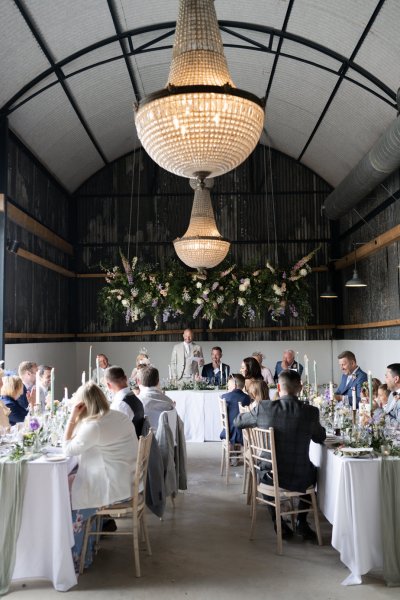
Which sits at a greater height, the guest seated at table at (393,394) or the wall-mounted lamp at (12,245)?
the wall-mounted lamp at (12,245)

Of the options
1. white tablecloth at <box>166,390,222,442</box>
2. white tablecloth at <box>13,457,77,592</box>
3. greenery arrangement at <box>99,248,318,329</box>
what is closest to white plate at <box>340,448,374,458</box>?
white tablecloth at <box>13,457,77,592</box>

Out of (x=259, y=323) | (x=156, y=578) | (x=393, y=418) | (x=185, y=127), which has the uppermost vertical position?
(x=185, y=127)

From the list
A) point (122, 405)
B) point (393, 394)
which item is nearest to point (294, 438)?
point (122, 405)

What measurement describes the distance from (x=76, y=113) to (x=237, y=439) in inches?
269

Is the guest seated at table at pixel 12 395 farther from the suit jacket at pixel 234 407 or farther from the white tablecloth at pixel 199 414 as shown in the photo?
the white tablecloth at pixel 199 414

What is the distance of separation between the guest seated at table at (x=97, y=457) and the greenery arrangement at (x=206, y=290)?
294 inches

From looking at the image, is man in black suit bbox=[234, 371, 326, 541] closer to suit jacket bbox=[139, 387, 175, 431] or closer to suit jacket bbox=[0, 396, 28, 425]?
suit jacket bbox=[139, 387, 175, 431]

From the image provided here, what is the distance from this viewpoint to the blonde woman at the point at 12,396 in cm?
632

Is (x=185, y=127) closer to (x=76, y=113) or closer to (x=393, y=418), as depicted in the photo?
(x=393, y=418)

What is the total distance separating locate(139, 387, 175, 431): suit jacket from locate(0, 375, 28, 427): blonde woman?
1280mm

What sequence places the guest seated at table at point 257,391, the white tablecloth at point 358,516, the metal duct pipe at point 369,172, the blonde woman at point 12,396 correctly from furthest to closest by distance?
1. the metal duct pipe at point 369,172
2. the guest seated at table at point 257,391
3. the blonde woman at point 12,396
4. the white tablecloth at point 358,516

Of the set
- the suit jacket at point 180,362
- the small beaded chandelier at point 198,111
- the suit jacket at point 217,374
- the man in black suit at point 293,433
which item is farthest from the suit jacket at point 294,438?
the suit jacket at point 180,362

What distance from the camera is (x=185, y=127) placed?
14.4 feet

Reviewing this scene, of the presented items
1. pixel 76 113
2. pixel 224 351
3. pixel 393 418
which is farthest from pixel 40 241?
pixel 393 418
